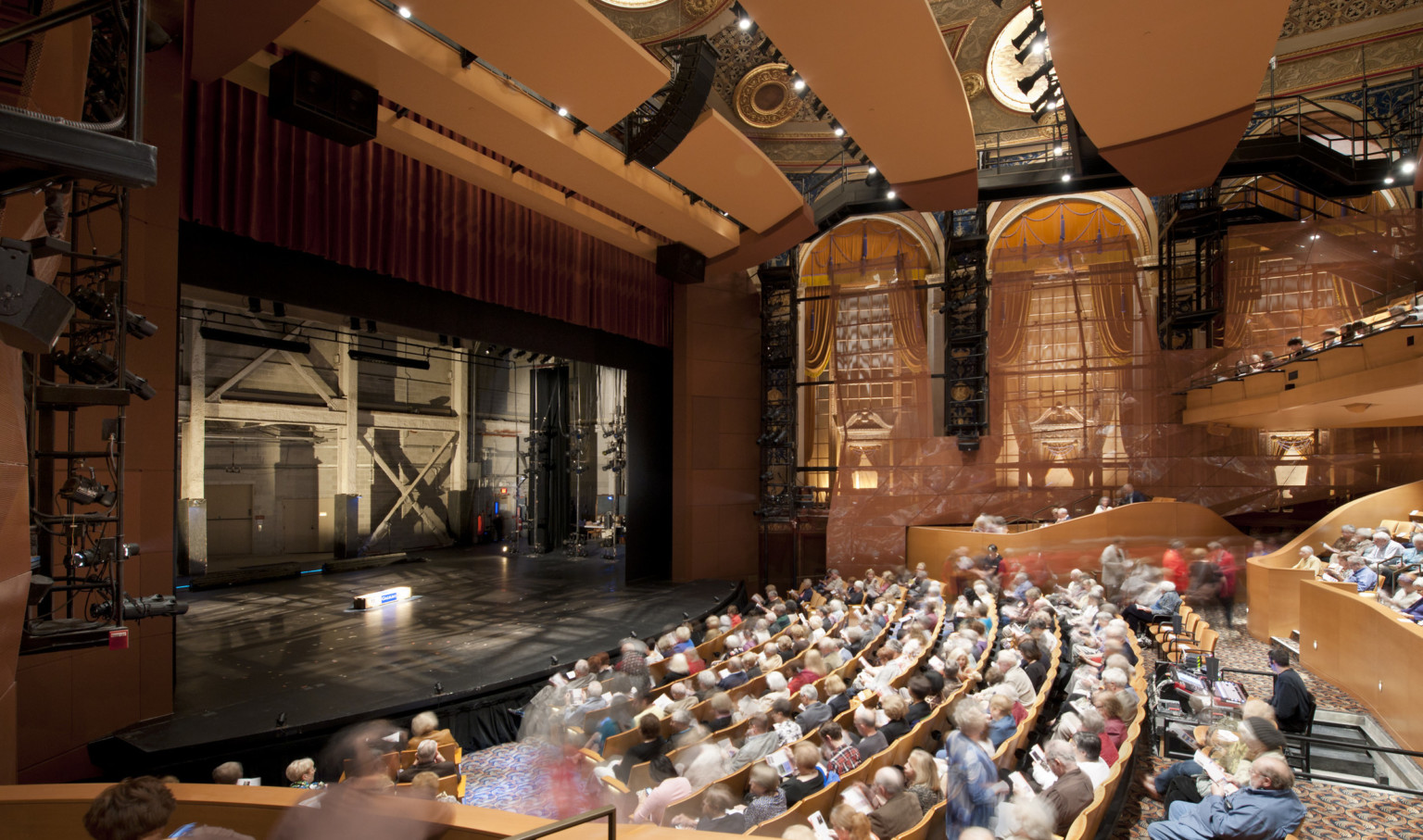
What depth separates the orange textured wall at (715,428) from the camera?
11.6 m

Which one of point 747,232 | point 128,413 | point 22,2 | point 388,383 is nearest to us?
point 22,2

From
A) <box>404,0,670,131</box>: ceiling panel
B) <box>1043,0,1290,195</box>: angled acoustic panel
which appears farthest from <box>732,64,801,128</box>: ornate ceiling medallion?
<box>1043,0,1290,195</box>: angled acoustic panel

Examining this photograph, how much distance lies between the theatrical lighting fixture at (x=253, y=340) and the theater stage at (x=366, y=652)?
4.06 m

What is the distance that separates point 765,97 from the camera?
12.1 m

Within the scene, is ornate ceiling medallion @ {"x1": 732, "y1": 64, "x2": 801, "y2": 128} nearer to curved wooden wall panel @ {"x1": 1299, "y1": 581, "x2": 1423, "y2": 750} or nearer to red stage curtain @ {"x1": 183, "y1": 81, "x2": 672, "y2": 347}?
Result: red stage curtain @ {"x1": 183, "y1": 81, "x2": 672, "y2": 347}

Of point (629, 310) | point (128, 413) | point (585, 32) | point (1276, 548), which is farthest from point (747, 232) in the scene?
point (1276, 548)

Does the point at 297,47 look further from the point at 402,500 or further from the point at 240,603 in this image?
the point at 402,500

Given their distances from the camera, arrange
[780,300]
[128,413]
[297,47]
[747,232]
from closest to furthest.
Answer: [128,413] → [297,47] → [747,232] → [780,300]

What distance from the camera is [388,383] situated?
48.1 feet

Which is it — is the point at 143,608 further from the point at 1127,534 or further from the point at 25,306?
the point at 1127,534

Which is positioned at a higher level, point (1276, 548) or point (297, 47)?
point (297, 47)

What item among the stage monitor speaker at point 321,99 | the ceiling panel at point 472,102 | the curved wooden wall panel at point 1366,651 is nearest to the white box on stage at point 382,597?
the stage monitor speaker at point 321,99

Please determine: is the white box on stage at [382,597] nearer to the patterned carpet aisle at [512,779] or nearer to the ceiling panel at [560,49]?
the patterned carpet aisle at [512,779]

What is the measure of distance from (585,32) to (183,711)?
6313mm
